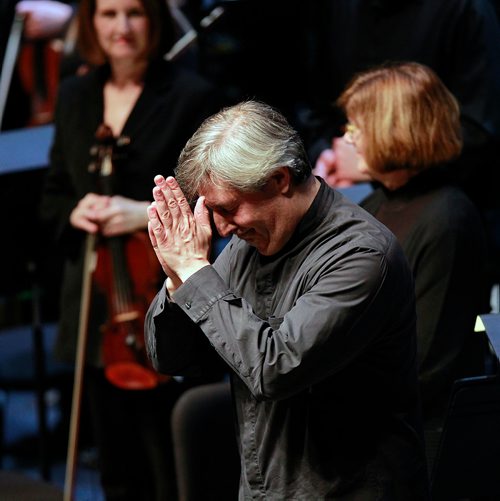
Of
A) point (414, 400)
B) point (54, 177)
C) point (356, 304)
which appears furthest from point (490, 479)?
point (54, 177)

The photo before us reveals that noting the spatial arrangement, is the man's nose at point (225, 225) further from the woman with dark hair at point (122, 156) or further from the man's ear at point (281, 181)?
the woman with dark hair at point (122, 156)

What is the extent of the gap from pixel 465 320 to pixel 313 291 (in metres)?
0.71

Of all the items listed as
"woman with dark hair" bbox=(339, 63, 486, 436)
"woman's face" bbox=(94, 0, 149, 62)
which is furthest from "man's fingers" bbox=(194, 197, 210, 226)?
"woman's face" bbox=(94, 0, 149, 62)

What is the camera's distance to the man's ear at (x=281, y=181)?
6.72ft

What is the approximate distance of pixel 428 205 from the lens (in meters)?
2.63

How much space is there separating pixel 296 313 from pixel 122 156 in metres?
1.28

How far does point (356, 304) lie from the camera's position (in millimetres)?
1979

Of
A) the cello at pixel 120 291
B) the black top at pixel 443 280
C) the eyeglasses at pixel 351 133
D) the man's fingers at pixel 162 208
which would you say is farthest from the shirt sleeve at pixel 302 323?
the cello at pixel 120 291

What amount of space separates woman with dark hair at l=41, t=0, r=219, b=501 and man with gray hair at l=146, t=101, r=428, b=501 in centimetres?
109

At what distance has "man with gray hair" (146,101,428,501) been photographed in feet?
6.53

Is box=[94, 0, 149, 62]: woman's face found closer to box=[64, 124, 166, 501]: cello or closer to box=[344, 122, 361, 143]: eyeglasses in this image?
box=[64, 124, 166, 501]: cello

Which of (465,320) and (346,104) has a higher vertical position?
(346,104)

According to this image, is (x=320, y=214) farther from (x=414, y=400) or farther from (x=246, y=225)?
(x=414, y=400)

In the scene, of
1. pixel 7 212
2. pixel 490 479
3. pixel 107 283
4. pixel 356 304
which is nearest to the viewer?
pixel 356 304
